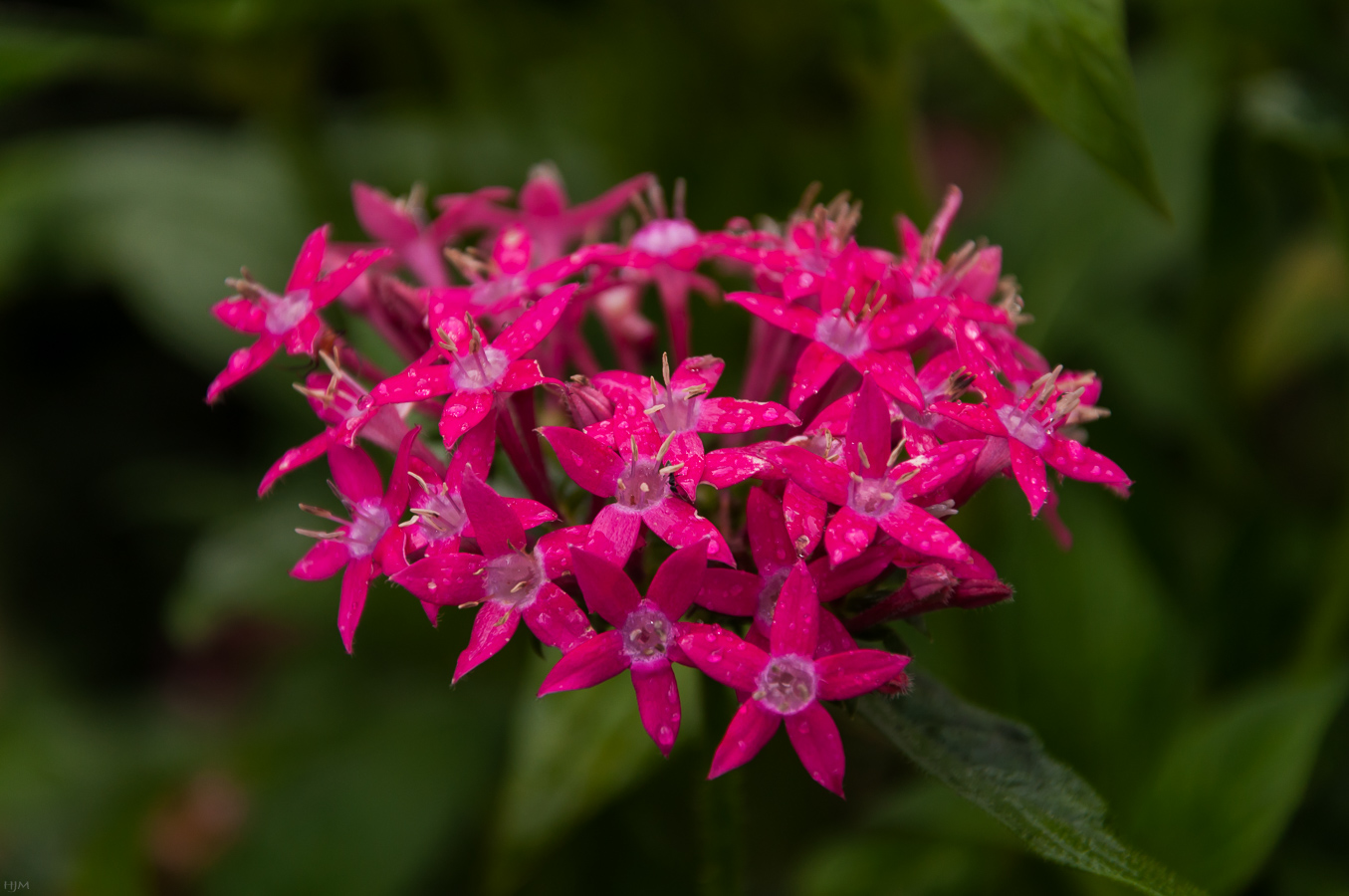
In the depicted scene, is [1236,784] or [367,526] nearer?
[367,526]

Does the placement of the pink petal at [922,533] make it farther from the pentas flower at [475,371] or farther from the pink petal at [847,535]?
the pentas flower at [475,371]

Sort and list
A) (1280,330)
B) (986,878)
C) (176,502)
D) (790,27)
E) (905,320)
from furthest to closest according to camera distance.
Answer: (176,502) < (790,27) < (1280,330) < (986,878) < (905,320)

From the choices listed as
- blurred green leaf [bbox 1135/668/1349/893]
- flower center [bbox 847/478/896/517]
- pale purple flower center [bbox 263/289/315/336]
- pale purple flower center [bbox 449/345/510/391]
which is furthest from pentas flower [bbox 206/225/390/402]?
blurred green leaf [bbox 1135/668/1349/893]

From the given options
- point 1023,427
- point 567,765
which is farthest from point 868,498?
point 567,765

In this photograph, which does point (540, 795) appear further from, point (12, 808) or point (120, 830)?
point (12, 808)

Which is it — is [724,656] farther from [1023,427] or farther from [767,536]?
[1023,427]

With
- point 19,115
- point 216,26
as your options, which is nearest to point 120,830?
point 216,26
